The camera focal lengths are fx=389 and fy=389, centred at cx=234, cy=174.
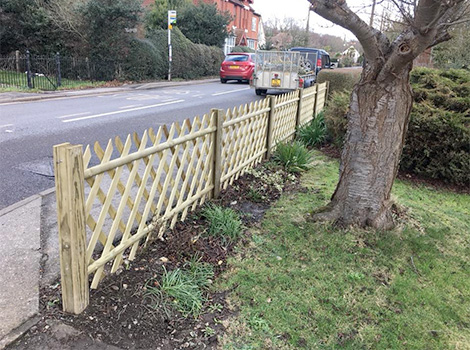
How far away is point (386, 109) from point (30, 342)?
11.4ft

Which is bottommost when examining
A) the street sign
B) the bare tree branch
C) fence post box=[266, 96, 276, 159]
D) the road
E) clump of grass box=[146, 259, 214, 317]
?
clump of grass box=[146, 259, 214, 317]

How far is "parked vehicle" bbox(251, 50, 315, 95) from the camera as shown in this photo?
566 inches

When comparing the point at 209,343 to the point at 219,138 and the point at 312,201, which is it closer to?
the point at 219,138

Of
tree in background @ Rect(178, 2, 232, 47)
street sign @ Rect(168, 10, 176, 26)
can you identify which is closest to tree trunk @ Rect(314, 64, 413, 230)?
street sign @ Rect(168, 10, 176, 26)

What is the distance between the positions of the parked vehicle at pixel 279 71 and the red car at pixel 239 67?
7.26 meters

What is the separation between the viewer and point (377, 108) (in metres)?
3.80

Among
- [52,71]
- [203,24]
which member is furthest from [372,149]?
[203,24]

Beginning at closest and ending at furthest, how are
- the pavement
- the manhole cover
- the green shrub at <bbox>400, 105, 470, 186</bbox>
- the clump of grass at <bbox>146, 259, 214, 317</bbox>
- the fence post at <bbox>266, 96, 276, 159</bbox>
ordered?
the pavement
the clump of grass at <bbox>146, 259, 214, 317</bbox>
the manhole cover
the green shrub at <bbox>400, 105, 470, 186</bbox>
the fence post at <bbox>266, 96, 276, 159</bbox>

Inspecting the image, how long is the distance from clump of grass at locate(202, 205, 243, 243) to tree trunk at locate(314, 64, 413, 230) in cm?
100

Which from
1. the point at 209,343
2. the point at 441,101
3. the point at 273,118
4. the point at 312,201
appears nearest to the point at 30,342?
the point at 209,343

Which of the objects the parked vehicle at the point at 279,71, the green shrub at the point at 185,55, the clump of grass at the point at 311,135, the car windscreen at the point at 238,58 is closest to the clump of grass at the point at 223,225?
the clump of grass at the point at 311,135

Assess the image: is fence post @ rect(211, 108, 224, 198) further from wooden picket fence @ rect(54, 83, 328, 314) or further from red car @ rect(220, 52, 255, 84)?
red car @ rect(220, 52, 255, 84)

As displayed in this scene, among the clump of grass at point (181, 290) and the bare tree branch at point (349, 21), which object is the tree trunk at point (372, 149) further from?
the clump of grass at point (181, 290)

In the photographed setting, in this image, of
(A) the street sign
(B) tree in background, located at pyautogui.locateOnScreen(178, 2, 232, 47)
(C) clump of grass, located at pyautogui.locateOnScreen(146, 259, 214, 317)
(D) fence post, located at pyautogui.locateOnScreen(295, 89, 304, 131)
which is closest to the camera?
(C) clump of grass, located at pyautogui.locateOnScreen(146, 259, 214, 317)
